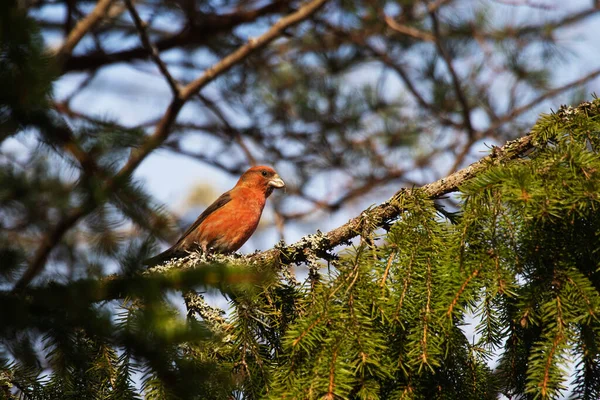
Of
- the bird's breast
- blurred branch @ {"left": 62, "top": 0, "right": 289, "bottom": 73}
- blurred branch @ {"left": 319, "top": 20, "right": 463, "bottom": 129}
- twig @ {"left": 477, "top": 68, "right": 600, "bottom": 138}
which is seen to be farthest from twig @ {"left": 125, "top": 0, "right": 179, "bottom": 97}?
twig @ {"left": 477, "top": 68, "right": 600, "bottom": 138}

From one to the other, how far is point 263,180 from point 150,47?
1.71 metres

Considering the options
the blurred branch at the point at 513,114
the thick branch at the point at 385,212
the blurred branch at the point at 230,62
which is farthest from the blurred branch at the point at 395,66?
the thick branch at the point at 385,212

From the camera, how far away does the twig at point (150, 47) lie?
533cm

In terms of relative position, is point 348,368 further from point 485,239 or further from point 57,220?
point 57,220

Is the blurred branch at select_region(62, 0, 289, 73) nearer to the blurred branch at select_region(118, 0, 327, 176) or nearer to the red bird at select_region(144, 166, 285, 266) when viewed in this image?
the blurred branch at select_region(118, 0, 327, 176)

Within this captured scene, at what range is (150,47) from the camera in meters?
5.51

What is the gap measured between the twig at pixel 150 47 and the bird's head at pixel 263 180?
112 cm

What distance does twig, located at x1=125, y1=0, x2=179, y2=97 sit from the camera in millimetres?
5332

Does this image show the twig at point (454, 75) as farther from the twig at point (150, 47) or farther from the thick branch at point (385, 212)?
the thick branch at point (385, 212)

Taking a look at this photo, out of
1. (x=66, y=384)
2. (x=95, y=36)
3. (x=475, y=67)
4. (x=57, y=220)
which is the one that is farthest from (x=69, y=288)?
(x=475, y=67)

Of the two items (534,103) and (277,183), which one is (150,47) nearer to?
(277,183)

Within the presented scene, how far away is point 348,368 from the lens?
223cm

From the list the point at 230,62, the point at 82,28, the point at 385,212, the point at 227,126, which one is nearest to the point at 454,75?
the point at 230,62

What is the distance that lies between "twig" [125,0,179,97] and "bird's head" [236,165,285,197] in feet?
3.66
